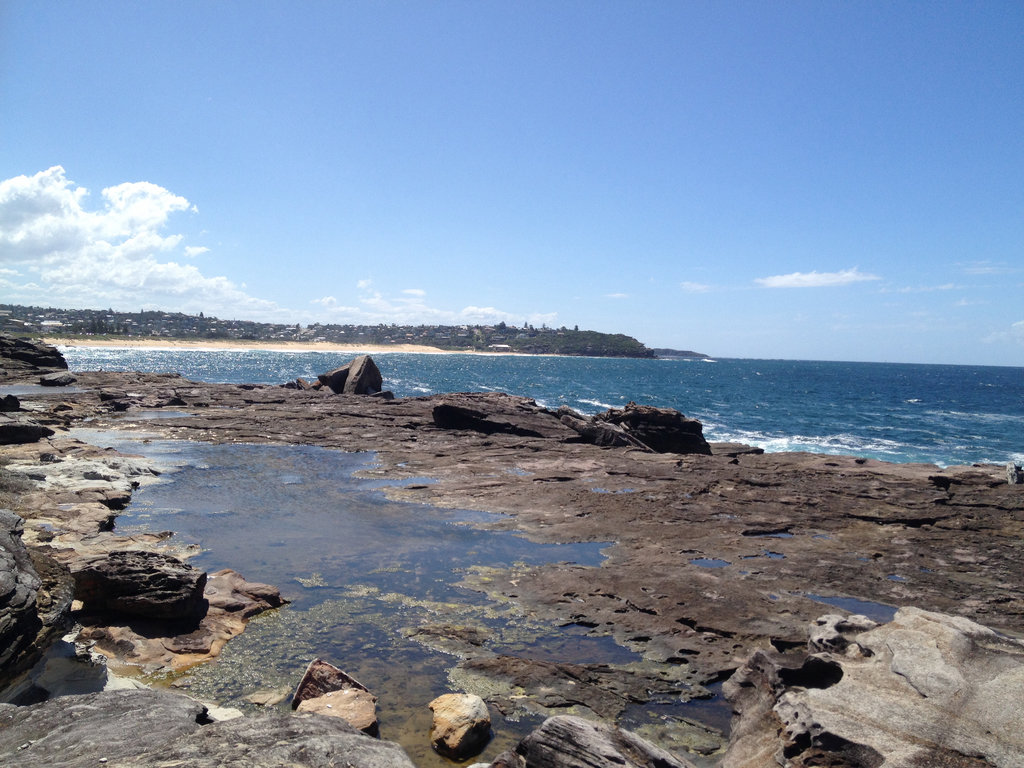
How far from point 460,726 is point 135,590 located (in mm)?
5365

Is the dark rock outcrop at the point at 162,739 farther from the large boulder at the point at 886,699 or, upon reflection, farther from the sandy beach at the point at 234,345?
the sandy beach at the point at 234,345

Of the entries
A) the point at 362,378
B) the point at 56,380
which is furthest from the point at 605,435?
the point at 56,380

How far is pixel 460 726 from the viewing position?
6.35 meters

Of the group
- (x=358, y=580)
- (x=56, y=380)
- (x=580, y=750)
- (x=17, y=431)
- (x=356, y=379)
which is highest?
(x=356, y=379)

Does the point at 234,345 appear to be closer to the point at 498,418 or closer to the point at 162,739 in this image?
the point at 498,418

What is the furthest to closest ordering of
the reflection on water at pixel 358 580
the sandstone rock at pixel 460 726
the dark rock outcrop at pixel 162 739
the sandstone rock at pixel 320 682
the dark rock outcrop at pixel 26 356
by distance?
the dark rock outcrop at pixel 26 356 < the reflection on water at pixel 358 580 < the sandstone rock at pixel 320 682 < the sandstone rock at pixel 460 726 < the dark rock outcrop at pixel 162 739

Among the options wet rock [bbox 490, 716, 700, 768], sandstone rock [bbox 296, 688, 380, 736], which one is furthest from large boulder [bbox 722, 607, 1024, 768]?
sandstone rock [bbox 296, 688, 380, 736]

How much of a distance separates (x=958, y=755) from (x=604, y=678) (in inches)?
150

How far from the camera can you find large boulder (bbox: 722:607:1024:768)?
17.0 feet

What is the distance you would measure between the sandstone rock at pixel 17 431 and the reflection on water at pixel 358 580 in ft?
13.9

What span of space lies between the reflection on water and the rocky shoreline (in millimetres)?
397

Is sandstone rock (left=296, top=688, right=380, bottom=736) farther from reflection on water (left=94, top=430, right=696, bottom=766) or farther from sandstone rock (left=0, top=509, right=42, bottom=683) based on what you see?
sandstone rock (left=0, top=509, right=42, bottom=683)

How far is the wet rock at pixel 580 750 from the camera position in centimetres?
491

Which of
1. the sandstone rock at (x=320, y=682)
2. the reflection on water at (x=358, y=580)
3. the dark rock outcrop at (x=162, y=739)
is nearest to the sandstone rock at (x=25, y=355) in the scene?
the reflection on water at (x=358, y=580)
